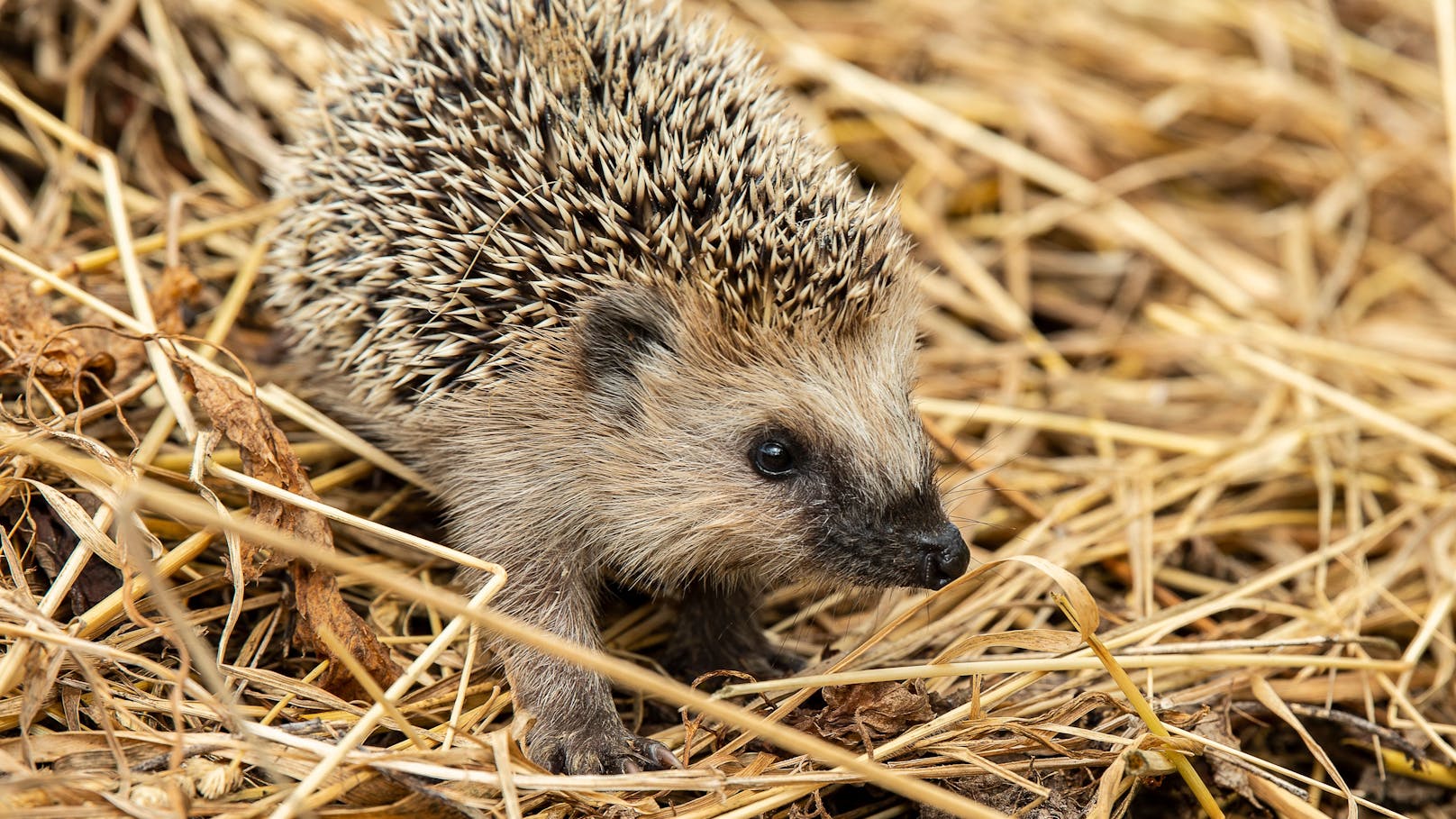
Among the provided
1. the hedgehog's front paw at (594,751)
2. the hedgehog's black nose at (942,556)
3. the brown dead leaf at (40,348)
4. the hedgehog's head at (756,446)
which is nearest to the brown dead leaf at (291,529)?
the brown dead leaf at (40,348)

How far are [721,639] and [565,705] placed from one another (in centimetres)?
65

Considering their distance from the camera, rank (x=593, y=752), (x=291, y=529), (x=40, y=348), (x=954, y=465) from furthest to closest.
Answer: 1. (x=954, y=465)
2. (x=40, y=348)
3. (x=291, y=529)
4. (x=593, y=752)

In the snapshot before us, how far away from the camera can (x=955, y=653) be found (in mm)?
3389

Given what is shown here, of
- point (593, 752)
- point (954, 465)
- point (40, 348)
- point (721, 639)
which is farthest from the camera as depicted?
point (954, 465)

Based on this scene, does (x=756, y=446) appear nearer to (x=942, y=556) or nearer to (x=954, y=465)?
(x=942, y=556)

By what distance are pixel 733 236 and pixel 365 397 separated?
1.31 meters

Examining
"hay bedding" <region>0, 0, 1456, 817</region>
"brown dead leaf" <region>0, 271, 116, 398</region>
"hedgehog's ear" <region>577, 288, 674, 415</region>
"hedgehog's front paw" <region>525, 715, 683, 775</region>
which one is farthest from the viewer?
"brown dead leaf" <region>0, 271, 116, 398</region>

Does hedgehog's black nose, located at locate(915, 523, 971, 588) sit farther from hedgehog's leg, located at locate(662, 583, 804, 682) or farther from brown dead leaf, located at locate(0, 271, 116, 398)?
brown dead leaf, located at locate(0, 271, 116, 398)

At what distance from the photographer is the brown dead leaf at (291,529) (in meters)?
3.29

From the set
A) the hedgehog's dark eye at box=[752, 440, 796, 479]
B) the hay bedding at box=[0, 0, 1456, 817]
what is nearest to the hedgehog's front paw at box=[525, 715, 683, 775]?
the hay bedding at box=[0, 0, 1456, 817]

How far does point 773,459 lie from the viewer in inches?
135

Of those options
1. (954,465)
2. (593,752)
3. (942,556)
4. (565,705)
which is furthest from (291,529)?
(954,465)

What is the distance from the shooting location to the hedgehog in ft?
11.0

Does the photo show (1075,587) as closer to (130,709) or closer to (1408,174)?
(130,709)
